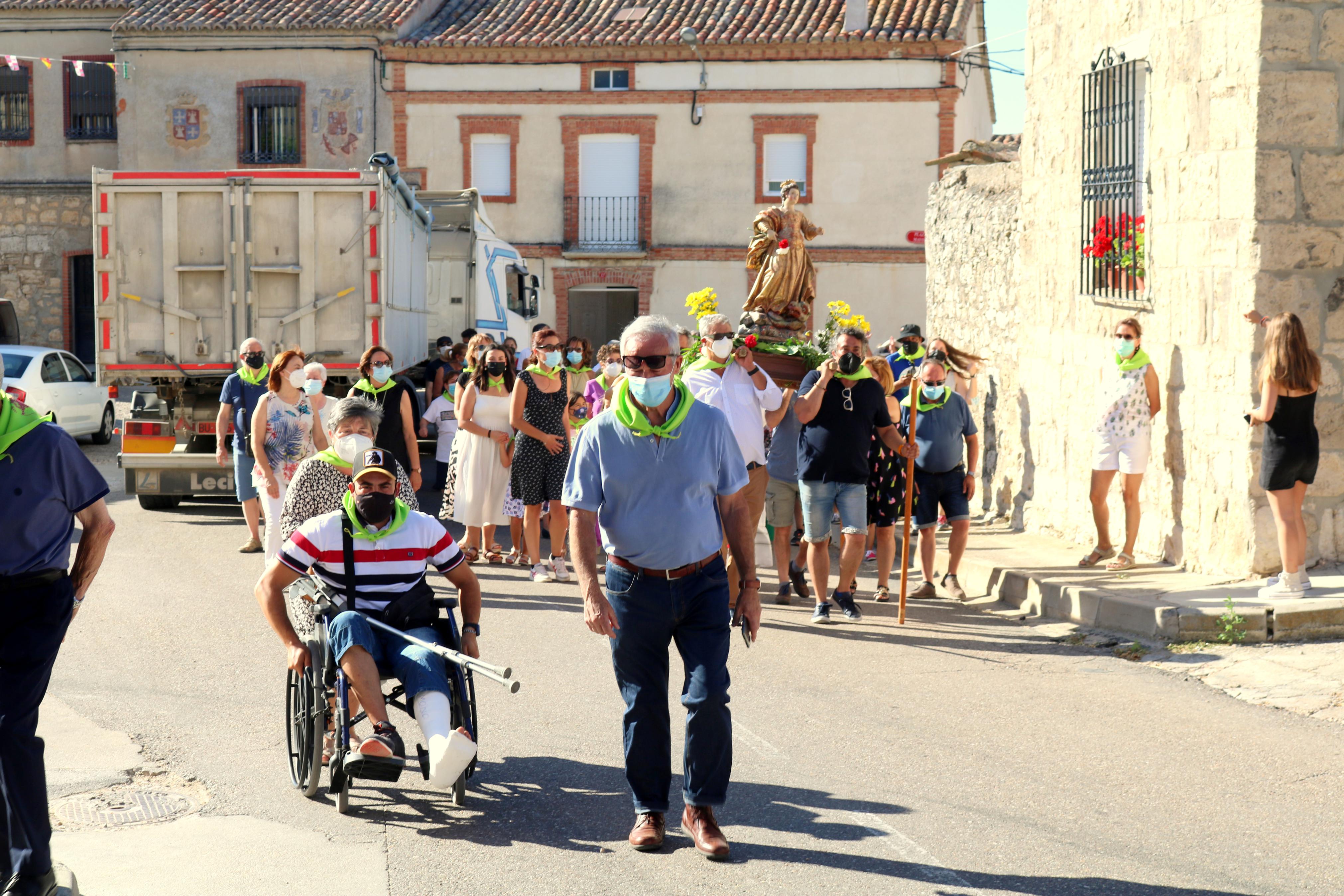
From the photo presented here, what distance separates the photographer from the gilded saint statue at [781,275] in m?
14.0

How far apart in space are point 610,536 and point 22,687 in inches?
76.1

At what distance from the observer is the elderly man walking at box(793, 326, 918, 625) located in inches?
367

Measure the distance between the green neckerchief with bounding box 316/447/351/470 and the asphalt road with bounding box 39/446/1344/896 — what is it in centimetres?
124

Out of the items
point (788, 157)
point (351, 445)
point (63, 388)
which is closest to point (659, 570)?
point (351, 445)

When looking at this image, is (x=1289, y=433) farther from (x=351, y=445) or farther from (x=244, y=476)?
(x=244, y=476)

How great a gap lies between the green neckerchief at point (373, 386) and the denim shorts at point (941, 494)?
3.84 m

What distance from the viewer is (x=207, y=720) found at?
680 centimetres

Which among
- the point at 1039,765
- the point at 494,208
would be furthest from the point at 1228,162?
the point at 494,208

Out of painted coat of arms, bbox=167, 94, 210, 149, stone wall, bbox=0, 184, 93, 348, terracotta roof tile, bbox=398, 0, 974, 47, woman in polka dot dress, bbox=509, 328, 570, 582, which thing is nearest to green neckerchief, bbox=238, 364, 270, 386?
woman in polka dot dress, bbox=509, 328, 570, 582

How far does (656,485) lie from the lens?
5180 mm

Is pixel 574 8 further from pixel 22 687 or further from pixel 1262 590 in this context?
pixel 22 687

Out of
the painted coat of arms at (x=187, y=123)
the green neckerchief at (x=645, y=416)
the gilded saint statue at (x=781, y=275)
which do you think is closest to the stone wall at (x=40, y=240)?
the painted coat of arms at (x=187, y=123)

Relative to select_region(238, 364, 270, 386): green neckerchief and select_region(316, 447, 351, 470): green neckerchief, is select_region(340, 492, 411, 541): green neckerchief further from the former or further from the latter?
select_region(238, 364, 270, 386): green neckerchief

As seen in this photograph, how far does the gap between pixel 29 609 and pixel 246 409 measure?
724 centimetres
